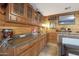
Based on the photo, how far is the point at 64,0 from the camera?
140cm

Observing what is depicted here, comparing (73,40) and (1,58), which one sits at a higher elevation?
(73,40)

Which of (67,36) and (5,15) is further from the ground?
(5,15)

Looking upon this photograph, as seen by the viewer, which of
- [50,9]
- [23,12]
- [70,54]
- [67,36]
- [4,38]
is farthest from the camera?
[23,12]

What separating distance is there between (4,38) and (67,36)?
111cm

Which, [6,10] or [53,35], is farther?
[53,35]

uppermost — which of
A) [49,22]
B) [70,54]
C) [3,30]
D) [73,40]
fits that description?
[49,22]

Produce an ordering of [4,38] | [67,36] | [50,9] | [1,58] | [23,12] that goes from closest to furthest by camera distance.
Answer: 1. [1,58]
2. [4,38]
3. [67,36]
4. [50,9]
5. [23,12]

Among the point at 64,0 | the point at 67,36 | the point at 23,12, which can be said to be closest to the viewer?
the point at 64,0

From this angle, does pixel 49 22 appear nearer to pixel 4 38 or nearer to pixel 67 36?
pixel 67 36

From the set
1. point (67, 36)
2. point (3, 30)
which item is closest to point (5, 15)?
point (3, 30)

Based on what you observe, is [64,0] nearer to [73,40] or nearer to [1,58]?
[73,40]

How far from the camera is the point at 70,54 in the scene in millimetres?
1603

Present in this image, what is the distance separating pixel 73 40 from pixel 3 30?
3.91 feet

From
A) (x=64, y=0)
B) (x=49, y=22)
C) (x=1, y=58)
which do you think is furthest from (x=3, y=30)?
(x=64, y=0)
